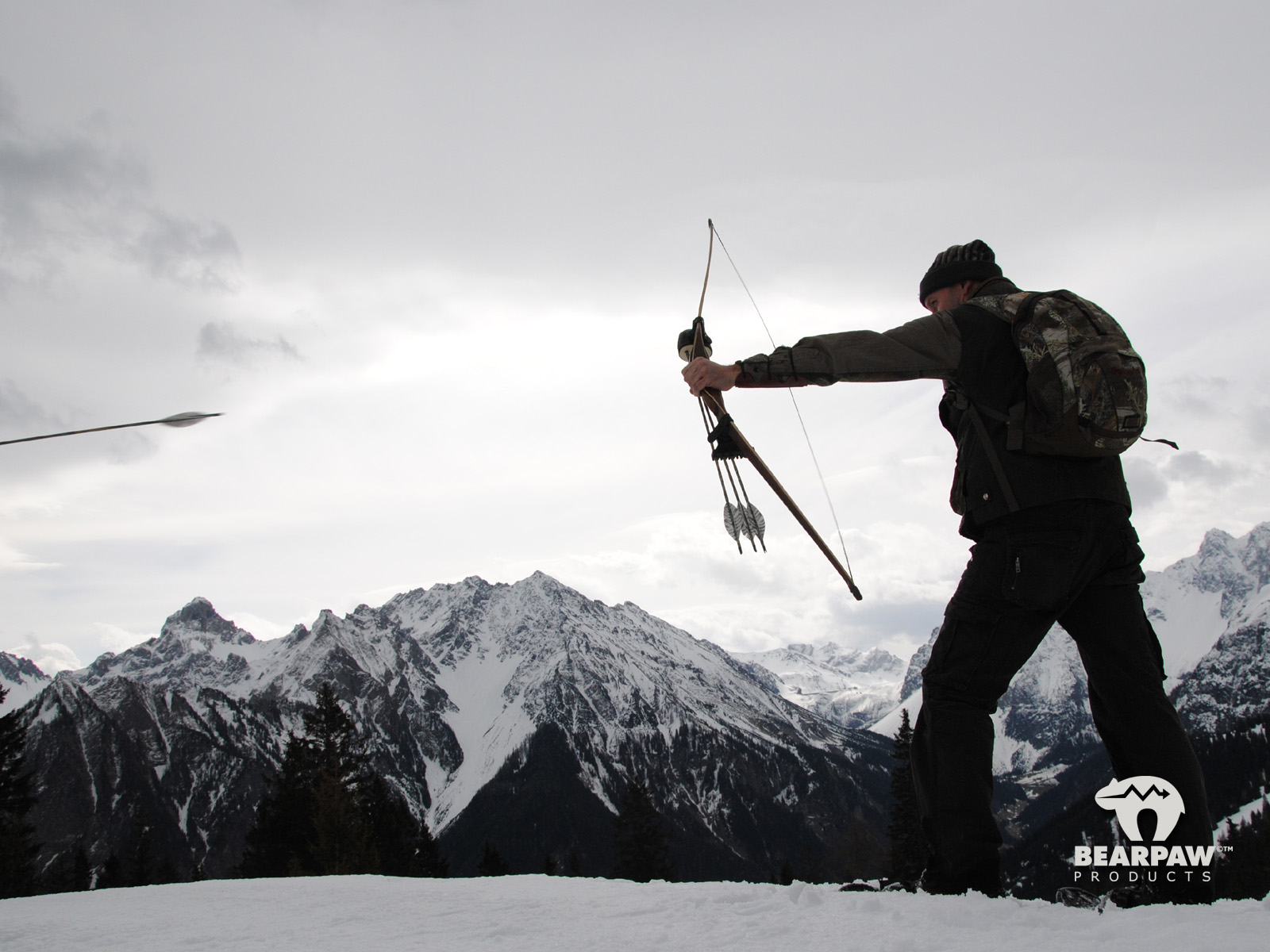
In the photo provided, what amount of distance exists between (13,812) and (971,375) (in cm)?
4598

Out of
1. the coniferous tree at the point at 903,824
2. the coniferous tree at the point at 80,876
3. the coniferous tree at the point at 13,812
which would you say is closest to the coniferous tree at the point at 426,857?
the coniferous tree at the point at 13,812

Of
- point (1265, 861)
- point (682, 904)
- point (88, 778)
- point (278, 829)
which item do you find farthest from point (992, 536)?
point (88, 778)

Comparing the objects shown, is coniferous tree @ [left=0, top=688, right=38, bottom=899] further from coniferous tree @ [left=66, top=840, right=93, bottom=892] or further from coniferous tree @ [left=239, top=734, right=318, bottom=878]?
coniferous tree @ [left=66, top=840, right=93, bottom=892]

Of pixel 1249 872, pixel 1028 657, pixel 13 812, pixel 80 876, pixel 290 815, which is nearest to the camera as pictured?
pixel 1028 657

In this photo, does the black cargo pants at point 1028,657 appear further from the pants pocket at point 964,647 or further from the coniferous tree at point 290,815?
the coniferous tree at point 290,815

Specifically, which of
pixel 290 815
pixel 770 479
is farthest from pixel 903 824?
pixel 770 479

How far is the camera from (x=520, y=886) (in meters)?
4.98

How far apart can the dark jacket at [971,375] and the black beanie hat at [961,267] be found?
19.2 inches

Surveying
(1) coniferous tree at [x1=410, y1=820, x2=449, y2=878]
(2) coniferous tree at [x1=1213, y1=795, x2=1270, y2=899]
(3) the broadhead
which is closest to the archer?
(3) the broadhead

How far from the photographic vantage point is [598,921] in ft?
11.6

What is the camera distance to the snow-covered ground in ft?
8.71

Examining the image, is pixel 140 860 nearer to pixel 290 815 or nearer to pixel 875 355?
pixel 290 815

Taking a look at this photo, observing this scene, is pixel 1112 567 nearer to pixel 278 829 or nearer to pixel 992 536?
pixel 992 536

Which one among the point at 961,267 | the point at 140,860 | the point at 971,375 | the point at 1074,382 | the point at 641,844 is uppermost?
the point at 961,267
